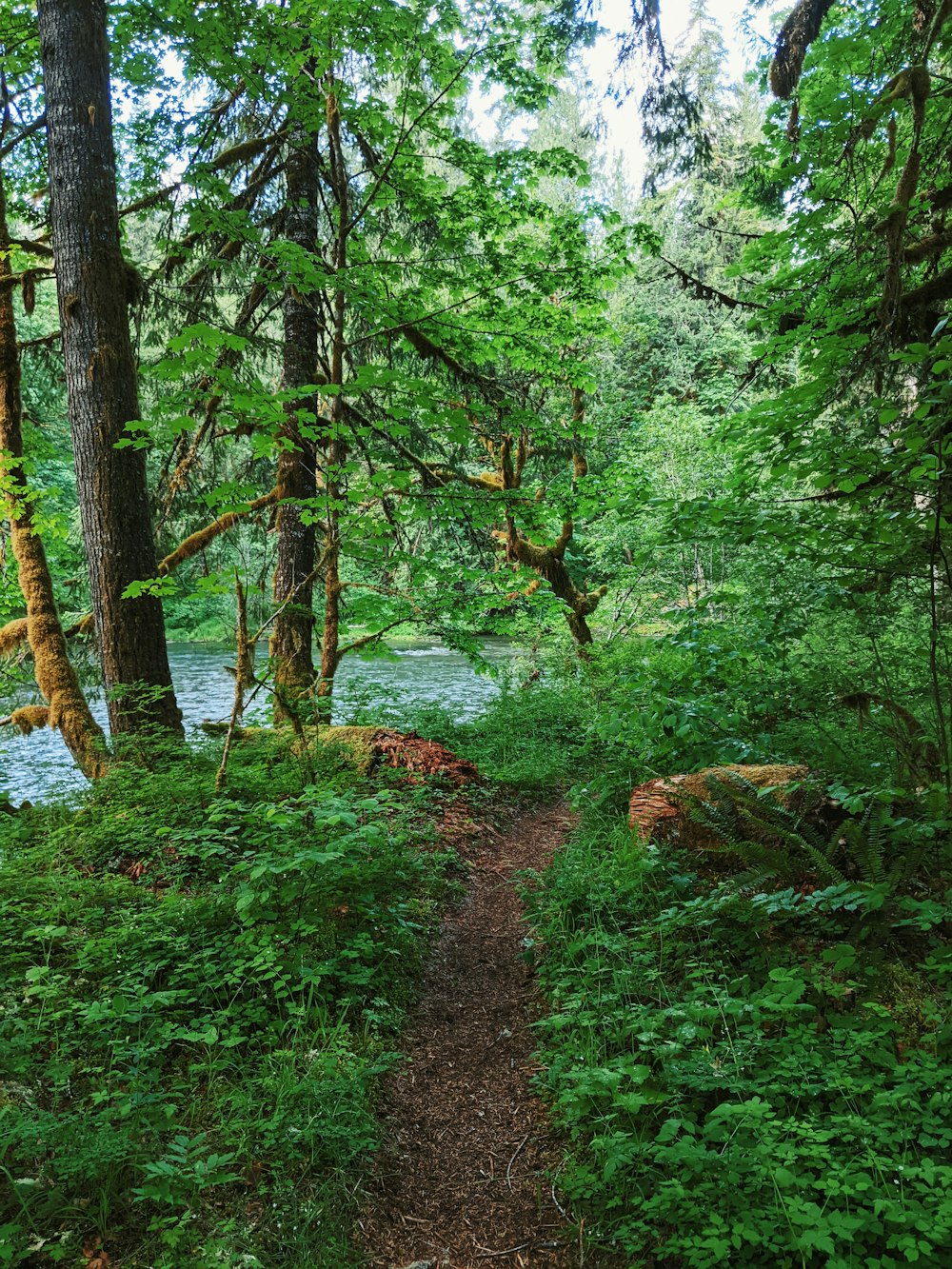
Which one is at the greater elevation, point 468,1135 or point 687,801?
point 687,801

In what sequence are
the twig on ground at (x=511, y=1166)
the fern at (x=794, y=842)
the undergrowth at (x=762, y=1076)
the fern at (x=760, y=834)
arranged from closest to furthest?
the undergrowth at (x=762, y=1076) < the twig on ground at (x=511, y=1166) < the fern at (x=794, y=842) < the fern at (x=760, y=834)

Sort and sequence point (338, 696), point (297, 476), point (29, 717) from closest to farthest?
point (29, 717) < point (297, 476) < point (338, 696)

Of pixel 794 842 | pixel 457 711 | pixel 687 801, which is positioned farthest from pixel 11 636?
A: pixel 794 842

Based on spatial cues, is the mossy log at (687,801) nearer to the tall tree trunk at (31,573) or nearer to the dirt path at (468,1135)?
the dirt path at (468,1135)

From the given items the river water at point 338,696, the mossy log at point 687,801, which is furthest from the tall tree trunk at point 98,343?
the mossy log at point 687,801

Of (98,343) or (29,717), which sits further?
(29,717)

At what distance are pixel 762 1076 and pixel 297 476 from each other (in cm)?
646

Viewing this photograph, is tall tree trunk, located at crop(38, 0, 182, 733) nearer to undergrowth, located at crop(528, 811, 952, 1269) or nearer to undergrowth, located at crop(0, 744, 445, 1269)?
undergrowth, located at crop(0, 744, 445, 1269)

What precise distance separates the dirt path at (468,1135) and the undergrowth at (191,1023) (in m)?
0.16

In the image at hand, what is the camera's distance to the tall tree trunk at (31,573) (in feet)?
20.4

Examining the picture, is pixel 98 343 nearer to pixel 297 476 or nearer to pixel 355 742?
pixel 297 476

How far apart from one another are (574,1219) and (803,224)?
647 cm

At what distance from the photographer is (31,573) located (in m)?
6.53

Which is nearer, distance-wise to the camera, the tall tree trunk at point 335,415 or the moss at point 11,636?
the tall tree trunk at point 335,415
